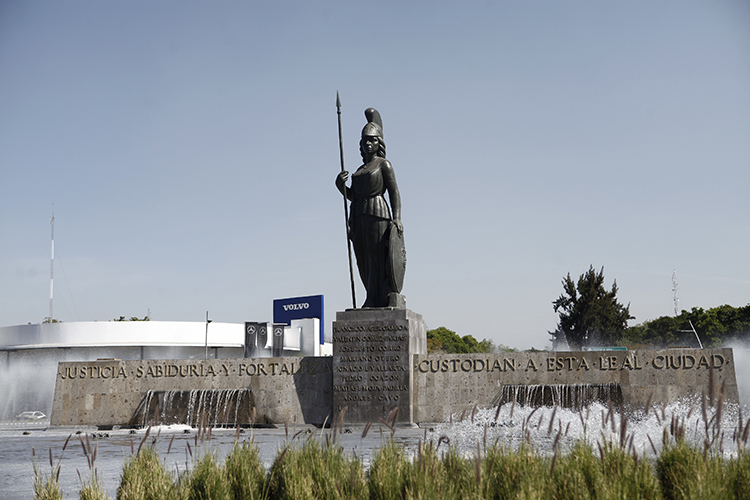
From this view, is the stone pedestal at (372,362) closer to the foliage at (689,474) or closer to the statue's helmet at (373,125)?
the statue's helmet at (373,125)

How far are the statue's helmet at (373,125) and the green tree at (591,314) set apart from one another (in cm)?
5119

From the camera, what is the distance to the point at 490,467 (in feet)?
16.5

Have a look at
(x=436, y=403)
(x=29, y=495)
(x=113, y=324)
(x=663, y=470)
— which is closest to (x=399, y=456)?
(x=663, y=470)

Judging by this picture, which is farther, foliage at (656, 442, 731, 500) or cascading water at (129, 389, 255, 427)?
cascading water at (129, 389, 255, 427)

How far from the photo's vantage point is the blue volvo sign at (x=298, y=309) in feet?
214

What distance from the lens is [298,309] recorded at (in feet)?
219

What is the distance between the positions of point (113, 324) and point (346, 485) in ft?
184

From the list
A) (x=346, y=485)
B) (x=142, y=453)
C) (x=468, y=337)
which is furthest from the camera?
(x=468, y=337)

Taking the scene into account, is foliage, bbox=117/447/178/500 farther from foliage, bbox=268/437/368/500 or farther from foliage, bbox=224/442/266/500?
foliage, bbox=268/437/368/500

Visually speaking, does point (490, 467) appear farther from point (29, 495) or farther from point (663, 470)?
point (29, 495)

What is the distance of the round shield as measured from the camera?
580 inches

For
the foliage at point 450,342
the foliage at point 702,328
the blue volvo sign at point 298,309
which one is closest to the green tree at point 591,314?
the foliage at point 702,328

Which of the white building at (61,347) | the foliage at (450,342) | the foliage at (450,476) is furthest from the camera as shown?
the foliage at (450,342)

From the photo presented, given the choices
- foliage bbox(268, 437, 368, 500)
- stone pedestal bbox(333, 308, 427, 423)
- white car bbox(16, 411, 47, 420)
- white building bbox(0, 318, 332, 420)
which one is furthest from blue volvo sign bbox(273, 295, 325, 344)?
foliage bbox(268, 437, 368, 500)
